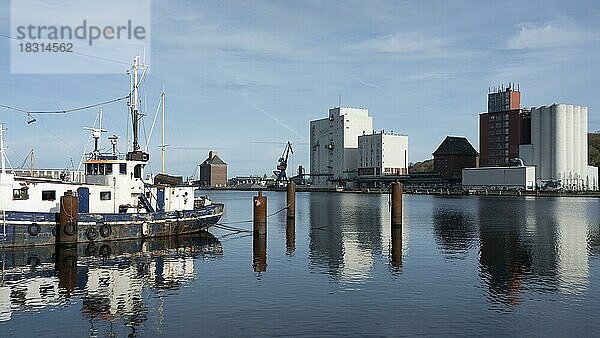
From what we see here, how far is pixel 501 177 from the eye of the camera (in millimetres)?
158250

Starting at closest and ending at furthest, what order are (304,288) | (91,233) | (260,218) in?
(304,288) < (91,233) < (260,218)

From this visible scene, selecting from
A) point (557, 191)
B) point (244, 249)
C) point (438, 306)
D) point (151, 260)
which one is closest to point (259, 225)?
point (244, 249)

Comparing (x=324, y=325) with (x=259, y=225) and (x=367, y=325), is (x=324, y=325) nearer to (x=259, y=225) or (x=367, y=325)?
(x=367, y=325)

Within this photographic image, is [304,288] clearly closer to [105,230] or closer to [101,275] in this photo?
[101,275]

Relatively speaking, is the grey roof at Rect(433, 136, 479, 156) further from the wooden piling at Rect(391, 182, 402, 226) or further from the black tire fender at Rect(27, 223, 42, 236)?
the black tire fender at Rect(27, 223, 42, 236)

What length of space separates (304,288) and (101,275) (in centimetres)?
1093

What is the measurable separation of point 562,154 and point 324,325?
14930cm

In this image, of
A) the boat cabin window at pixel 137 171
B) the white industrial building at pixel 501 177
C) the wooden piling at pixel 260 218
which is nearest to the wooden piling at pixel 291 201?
the wooden piling at pixel 260 218

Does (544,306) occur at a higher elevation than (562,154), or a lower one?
lower

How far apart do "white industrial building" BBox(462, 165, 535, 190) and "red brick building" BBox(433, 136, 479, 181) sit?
16.6 m

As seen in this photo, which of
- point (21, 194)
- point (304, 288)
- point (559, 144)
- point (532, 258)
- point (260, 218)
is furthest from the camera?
point (559, 144)

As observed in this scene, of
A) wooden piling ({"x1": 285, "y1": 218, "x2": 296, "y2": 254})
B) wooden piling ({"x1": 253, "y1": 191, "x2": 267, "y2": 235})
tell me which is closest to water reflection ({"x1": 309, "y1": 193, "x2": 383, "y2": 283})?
wooden piling ({"x1": 285, "y1": 218, "x2": 296, "y2": 254})

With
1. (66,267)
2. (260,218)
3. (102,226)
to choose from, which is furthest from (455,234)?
(66,267)

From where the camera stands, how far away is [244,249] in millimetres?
41719
